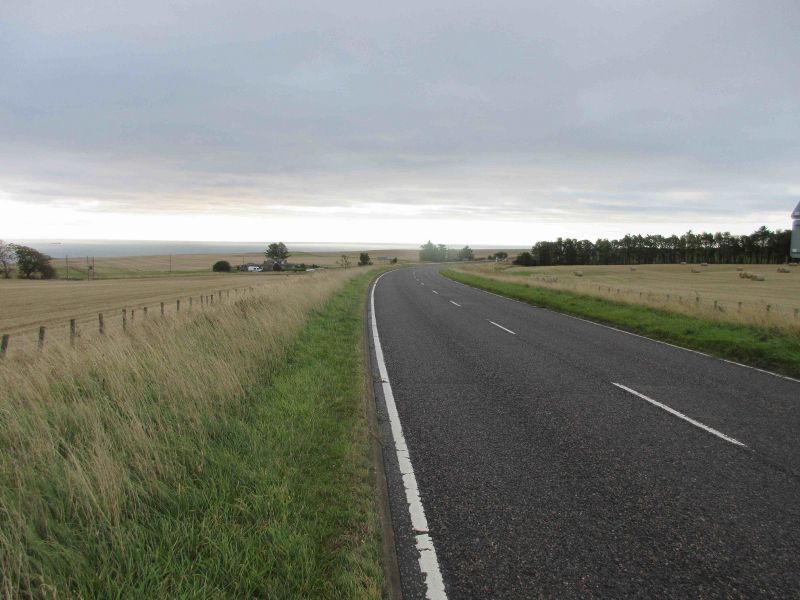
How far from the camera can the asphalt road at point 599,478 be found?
10.0 ft

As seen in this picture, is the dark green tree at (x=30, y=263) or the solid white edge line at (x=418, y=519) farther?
the dark green tree at (x=30, y=263)

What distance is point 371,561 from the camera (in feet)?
9.96

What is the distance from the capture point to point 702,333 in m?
12.1

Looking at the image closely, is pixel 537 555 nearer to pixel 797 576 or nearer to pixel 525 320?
pixel 797 576

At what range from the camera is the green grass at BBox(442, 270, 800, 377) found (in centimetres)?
959

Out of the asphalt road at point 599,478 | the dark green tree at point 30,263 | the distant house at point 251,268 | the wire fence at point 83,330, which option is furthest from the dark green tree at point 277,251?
the asphalt road at point 599,478

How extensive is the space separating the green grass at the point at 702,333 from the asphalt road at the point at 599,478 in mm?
1254

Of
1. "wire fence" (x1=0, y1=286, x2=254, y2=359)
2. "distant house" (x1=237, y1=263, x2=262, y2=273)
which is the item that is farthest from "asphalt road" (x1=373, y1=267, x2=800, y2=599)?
"distant house" (x1=237, y1=263, x2=262, y2=273)

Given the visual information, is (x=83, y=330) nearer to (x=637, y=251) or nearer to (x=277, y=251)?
(x=277, y=251)

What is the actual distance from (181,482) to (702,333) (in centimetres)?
1290

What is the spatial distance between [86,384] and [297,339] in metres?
4.62

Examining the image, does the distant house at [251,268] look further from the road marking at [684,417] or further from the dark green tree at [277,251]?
the road marking at [684,417]

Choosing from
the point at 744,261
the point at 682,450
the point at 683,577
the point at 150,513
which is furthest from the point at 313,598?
the point at 744,261

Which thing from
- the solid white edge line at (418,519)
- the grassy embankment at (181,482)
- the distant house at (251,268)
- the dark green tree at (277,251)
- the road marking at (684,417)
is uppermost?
the dark green tree at (277,251)
